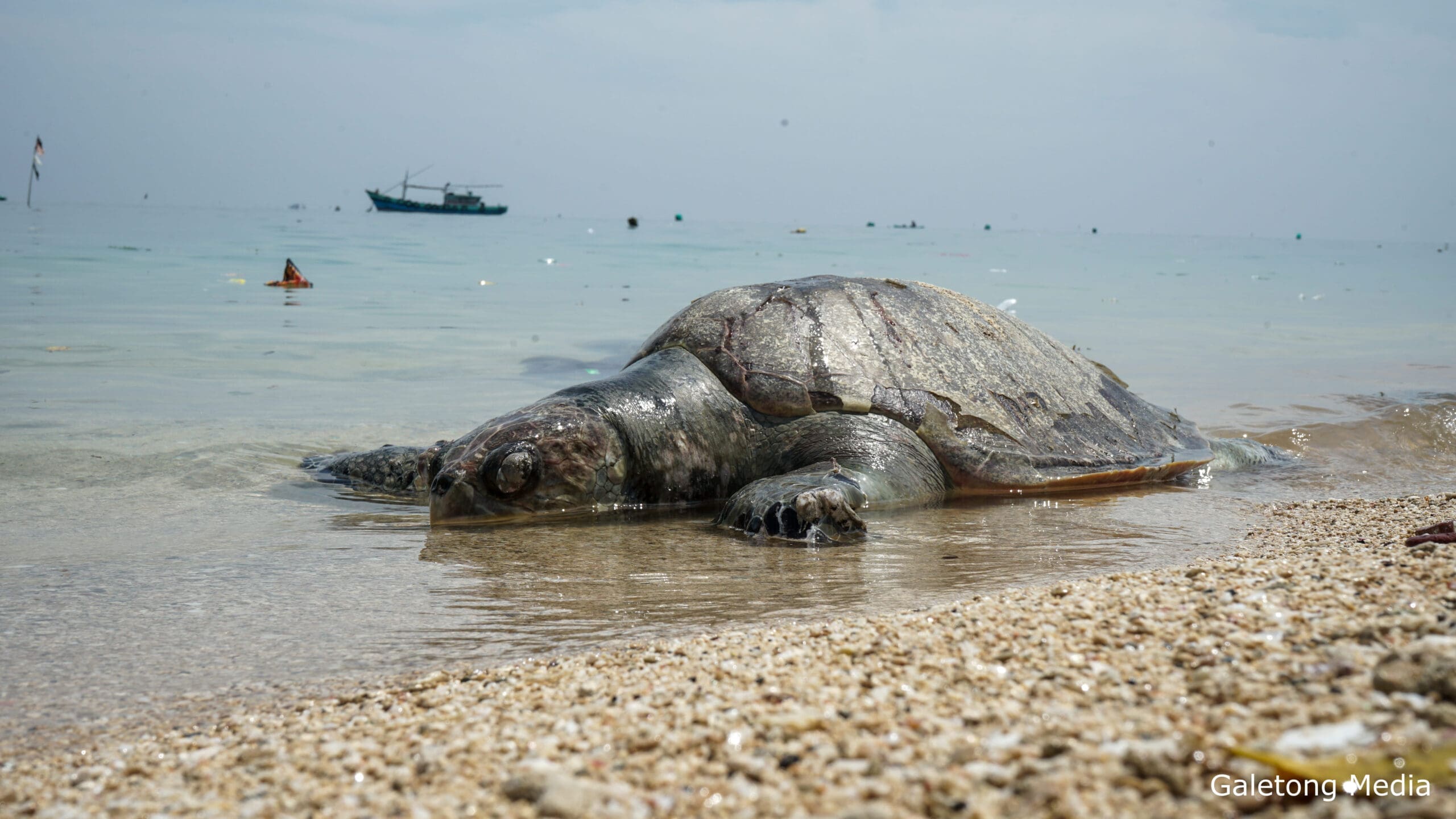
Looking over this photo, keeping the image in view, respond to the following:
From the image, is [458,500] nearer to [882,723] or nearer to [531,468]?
[531,468]

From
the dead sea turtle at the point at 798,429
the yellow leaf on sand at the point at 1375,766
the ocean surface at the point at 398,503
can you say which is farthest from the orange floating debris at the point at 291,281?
the yellow leaf on sand at the point at 1375,766

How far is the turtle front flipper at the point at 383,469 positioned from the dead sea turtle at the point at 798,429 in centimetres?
1

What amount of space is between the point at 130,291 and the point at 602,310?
9.91 metres

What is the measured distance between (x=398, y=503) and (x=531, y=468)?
114cm

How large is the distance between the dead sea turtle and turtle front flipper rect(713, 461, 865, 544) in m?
0.01

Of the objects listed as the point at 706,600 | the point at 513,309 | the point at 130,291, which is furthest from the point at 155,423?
the point at 130,291

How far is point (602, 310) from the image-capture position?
862 inches

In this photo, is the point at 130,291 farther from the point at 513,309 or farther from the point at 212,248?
the point at 212,248

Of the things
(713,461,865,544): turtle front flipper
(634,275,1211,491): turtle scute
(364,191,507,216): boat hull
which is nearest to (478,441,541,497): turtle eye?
(713,461,865,544): turtle front flipper

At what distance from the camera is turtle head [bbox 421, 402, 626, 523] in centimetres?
550

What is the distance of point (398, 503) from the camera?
20.1 ft

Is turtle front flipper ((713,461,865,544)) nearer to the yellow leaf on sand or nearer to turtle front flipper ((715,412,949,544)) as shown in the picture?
turtle front flipper ((715,412,949,544))

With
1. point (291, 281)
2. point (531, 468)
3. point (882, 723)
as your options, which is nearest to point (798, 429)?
point (531, 468)

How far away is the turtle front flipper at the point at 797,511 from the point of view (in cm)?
493
